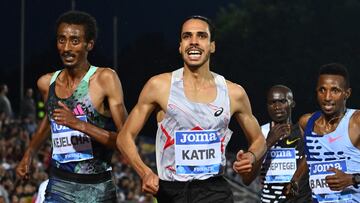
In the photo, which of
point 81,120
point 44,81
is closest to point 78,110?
point 81,120

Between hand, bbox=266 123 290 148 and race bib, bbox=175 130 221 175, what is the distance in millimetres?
3187

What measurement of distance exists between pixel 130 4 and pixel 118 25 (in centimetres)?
141

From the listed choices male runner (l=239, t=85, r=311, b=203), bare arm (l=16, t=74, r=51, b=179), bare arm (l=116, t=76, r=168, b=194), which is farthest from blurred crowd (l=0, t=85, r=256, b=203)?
bare arm (l=116, t=76, r=168, b=194)

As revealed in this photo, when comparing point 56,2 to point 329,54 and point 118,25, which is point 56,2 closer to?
point 118,25

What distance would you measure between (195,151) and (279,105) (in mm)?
4124

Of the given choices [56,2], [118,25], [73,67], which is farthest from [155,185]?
[118,25]

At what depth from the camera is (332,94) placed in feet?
25.0

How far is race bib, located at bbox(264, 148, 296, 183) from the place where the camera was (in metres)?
9.26

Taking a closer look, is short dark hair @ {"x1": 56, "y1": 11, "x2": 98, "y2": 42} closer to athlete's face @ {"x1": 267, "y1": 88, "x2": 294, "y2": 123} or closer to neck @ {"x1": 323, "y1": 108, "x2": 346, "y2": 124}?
neck @ {"x1": 323, "y1": 108, "x2": 346, "y2": 124}

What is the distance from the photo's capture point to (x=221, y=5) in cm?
4534

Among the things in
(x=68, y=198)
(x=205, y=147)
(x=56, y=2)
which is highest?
(x=56, y=2)

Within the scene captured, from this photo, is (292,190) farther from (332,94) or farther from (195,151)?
(195,151)

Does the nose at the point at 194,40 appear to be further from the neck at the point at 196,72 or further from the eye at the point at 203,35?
the neck at the point at 196,72

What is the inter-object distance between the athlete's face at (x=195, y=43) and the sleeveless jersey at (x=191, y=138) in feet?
0.83
